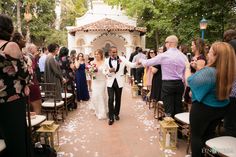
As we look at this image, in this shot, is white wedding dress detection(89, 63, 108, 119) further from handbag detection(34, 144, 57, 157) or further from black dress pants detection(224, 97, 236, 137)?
black dress pants detection(224, 97, 236, 137)

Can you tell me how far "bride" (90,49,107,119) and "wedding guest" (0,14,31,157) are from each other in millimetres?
4025

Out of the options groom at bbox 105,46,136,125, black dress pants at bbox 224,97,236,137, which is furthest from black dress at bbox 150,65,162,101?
black dress pants at bbox 224,97,236,137

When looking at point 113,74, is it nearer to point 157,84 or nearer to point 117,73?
point 117,73

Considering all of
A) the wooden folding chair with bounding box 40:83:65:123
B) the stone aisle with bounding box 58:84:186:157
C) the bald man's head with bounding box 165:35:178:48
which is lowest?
the stone aisle with bounding box 58:84:186:157

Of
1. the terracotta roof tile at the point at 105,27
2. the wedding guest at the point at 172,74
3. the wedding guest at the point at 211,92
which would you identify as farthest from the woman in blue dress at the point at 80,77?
the terracotta roof tile at the point at 105,27

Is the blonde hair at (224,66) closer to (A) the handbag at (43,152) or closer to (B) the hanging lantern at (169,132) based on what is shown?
(B) the hanging lantern at (169,132)

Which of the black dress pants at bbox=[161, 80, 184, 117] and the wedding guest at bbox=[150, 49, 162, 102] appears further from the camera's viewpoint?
the wedding guest at bbox=[150, 49, 162, 102]

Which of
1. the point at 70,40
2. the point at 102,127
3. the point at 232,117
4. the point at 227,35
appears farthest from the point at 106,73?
the point at 70,40

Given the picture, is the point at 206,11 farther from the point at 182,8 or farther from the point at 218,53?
the point at 218,53

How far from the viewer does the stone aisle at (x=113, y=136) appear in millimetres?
5070

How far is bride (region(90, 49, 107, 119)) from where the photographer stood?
7.45 meters

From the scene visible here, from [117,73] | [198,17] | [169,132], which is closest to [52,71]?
[117,73]

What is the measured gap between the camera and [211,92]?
11.4 feet

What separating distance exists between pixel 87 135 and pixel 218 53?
3.76 m
